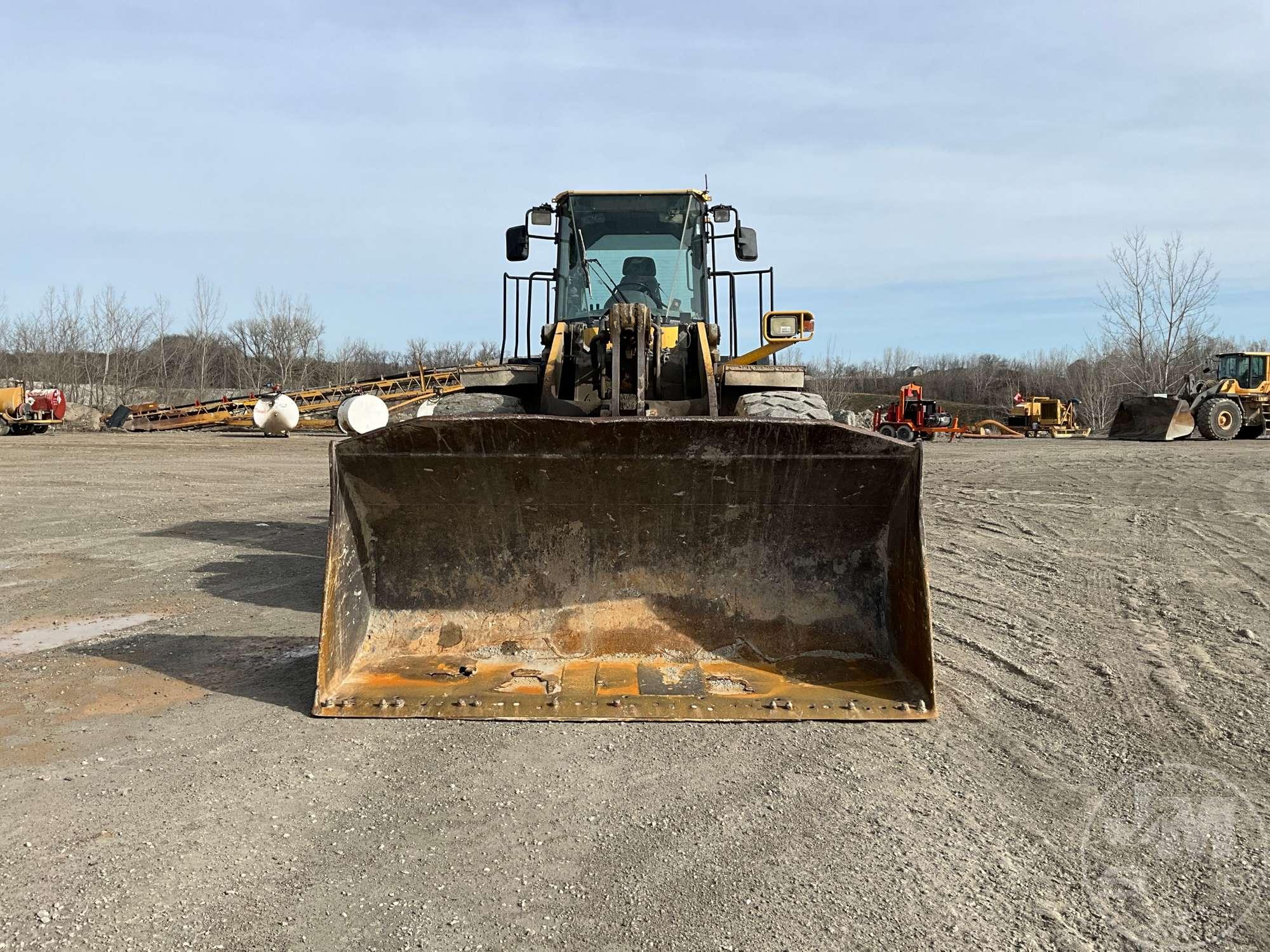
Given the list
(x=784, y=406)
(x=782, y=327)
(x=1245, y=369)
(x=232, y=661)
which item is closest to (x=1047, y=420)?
(x=1245, y=369)

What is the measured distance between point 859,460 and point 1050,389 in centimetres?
6137

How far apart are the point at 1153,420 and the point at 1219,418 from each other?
150 centimetres

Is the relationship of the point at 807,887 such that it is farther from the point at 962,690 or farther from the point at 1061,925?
the point at 962,690

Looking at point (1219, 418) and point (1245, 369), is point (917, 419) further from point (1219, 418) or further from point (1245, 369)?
point (1245, 369)

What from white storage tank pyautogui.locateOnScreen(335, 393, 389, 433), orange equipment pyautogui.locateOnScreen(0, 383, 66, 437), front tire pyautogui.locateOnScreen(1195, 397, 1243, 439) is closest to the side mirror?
white storage tank pyautogui.locateOnScreen(335, 393, 389, 433)

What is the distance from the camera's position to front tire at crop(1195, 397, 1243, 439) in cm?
2400

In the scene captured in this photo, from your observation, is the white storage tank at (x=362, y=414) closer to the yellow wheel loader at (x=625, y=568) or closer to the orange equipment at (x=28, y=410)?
the yellow wheel loader at (x=625, y=568)

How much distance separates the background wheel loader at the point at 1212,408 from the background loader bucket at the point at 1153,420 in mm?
16

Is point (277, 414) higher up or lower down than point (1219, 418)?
lower down

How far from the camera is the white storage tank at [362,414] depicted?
25.2 feet

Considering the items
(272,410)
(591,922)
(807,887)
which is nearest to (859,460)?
(807,887)

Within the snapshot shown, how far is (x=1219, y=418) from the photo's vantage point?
2409 cm

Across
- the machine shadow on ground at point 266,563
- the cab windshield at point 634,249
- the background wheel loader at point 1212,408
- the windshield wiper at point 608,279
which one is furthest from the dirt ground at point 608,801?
the background wheel loader at point 1212,408

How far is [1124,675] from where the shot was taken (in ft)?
13.8
